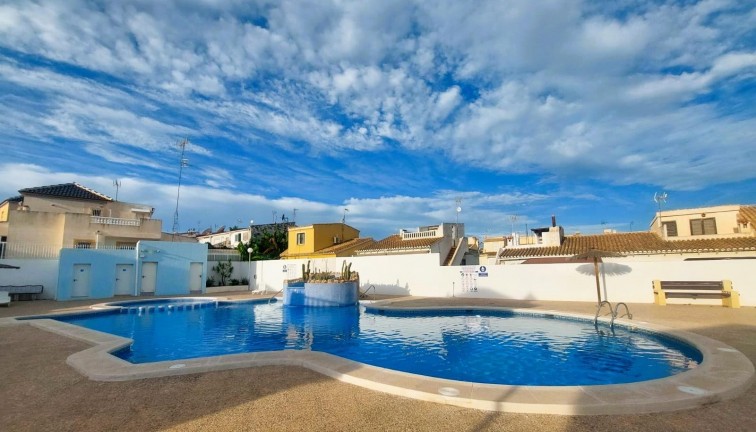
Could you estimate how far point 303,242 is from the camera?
120 ft

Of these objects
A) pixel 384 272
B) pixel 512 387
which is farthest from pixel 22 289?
pixel 512 387

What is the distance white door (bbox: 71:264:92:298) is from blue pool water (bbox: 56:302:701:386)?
7979 millimetres

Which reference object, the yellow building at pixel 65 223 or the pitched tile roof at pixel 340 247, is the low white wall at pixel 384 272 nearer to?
the pitched tile roof at pixel 340 247

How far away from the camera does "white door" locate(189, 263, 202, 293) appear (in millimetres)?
26969

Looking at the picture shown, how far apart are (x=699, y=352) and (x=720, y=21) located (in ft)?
38.3

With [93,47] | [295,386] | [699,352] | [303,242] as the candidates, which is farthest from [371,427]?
[303,242]

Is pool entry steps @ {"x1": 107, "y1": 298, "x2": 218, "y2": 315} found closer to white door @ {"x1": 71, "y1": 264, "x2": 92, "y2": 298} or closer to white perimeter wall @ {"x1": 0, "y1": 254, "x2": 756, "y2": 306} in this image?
white door @ {"x1": 71, "y1": 264, "x2": 92, "y2": 298}

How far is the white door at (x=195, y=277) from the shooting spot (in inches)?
1062

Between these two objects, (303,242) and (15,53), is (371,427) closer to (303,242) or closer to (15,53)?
(15,53)

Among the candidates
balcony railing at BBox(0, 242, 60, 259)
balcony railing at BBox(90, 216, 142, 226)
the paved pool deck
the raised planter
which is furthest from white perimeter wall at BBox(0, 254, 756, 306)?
the paved pool deck

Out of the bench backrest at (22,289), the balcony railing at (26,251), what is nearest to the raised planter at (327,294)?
the bench backrest at (22,289)

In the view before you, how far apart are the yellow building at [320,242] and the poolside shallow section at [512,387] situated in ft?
86.6

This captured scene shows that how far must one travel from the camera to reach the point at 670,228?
27.6 m

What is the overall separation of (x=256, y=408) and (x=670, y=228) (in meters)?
33.0
